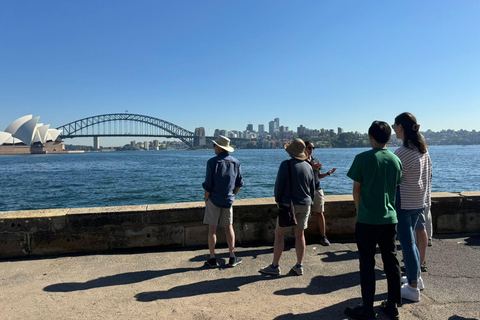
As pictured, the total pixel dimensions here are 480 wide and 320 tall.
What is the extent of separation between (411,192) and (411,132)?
0.55 meters

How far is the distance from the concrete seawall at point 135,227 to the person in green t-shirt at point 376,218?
1940 mm

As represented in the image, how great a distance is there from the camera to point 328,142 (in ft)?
566

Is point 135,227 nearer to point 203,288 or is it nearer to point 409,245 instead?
point 203,288

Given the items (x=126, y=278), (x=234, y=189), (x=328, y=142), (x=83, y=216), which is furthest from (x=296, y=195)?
(x=328, y=142)

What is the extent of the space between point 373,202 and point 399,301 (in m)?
0.80

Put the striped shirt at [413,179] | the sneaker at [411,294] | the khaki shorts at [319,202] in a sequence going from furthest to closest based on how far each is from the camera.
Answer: the khaki shorts at [319,202]
the striped shirt at [413,179]
the sneaker at [411,294]

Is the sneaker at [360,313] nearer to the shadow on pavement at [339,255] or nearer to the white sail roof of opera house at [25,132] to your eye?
the shadow on pavement at [339,255]

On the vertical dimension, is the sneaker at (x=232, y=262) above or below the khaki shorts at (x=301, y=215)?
below

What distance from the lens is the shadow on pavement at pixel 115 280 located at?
3.02 m

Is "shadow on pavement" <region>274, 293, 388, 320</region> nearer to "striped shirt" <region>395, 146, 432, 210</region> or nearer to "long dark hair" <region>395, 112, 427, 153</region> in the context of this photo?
"striped shirt" <region>395, 146, 432, 210</region>

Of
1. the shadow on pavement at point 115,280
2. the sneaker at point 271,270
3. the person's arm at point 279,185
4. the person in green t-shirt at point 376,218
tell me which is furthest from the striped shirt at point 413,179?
the shadow on pavement at point 115,280

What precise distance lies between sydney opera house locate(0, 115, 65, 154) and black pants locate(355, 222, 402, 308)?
4576 inches

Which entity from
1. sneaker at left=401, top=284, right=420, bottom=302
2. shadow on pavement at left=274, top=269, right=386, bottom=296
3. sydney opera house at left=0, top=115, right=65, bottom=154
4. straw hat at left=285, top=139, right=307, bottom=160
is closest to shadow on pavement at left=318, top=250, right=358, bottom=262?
shadow on pavement at left=274, top=269, right=386, bottom=296

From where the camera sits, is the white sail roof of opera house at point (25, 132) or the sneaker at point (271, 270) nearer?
the sneaker at point (271, 270)
